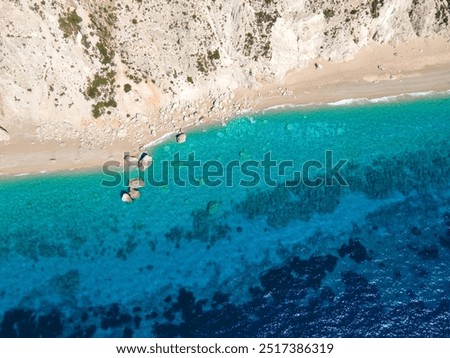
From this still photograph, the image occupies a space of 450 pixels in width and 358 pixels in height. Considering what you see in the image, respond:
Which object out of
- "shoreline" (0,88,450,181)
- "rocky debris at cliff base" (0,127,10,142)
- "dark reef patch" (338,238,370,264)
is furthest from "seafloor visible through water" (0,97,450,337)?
"rocky debris at cliff base" (0,127,10,142)

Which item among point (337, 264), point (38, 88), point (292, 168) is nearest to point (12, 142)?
point (38, 88)

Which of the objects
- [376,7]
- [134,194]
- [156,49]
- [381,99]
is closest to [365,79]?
[381,99]

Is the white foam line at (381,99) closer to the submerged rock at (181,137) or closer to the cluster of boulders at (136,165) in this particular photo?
the submerged rock at (181,137)

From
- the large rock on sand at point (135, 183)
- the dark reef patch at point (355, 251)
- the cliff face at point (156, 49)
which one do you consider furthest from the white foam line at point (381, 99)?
the large rock on sand at point (135, 183)

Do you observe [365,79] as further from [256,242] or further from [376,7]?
[256,242]

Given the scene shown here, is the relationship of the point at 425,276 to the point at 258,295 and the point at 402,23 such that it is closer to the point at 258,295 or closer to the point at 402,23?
the point at 258,295

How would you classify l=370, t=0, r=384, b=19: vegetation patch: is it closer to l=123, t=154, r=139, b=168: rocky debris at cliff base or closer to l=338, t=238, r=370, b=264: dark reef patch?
l=338, t=238, r=370, b=264: dark reef patch
